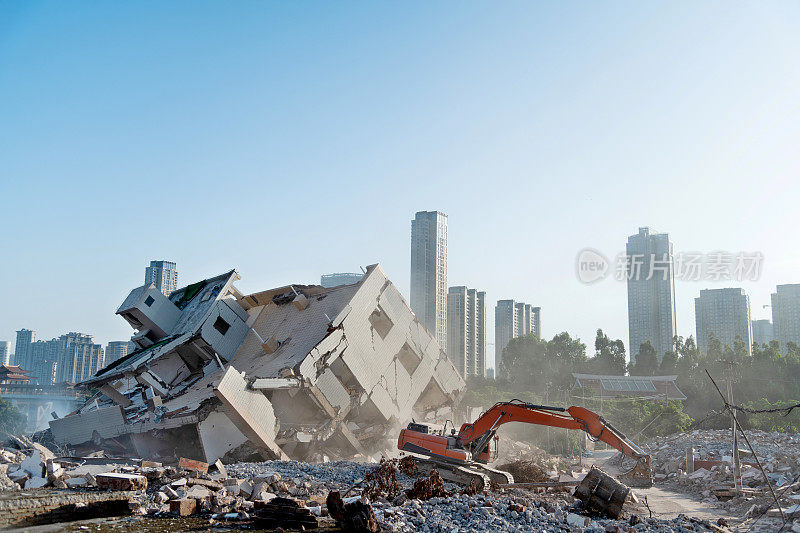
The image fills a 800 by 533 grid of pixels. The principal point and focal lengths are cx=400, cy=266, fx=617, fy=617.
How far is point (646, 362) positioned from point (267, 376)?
46.2 meters

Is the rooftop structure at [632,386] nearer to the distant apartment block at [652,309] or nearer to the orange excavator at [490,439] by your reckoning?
the distant apartment block at [652,309]

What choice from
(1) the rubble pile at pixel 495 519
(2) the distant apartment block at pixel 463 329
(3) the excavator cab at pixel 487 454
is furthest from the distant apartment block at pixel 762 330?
(1) the rubble pile at pixel 495 519

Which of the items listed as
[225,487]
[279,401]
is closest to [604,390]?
[279,401]

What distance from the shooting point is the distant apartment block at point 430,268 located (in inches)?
2206

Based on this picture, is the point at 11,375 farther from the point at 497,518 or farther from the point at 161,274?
the point at 497,518

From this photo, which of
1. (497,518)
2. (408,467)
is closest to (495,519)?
(497,518)

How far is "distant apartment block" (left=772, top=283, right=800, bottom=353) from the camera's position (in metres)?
55.8

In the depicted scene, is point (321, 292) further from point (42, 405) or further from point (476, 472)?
point (42, 405)

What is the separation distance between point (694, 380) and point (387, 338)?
3911cm

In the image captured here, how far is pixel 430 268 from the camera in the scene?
56.9 meters

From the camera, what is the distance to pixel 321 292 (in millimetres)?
20797

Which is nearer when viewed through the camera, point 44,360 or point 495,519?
point 495,519

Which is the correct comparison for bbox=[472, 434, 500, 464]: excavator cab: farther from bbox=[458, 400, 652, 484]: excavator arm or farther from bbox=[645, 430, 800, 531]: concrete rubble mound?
bbox=[645, 430, 800, 531]: concrete rubble mound

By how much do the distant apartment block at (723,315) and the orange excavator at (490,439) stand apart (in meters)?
55.1
